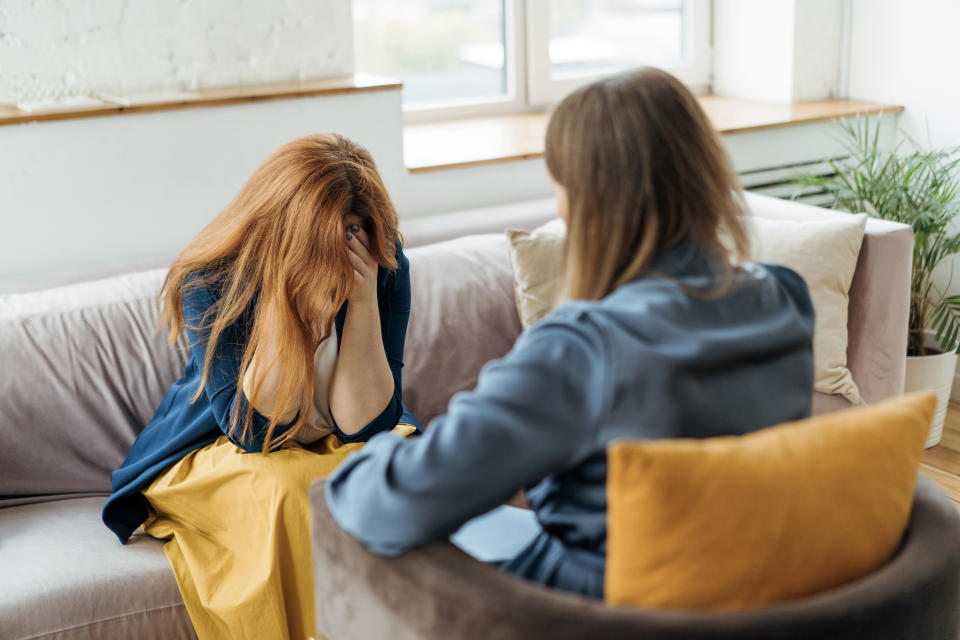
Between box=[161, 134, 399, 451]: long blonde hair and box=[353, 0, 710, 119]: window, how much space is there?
1569 millimetres

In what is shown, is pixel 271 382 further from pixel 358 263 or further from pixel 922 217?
pixel 922 217

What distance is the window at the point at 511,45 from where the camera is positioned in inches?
121

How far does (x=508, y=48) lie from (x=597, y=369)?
2.52 m

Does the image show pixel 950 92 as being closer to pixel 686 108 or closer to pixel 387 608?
pixel 686 108

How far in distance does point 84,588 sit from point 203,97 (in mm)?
1184

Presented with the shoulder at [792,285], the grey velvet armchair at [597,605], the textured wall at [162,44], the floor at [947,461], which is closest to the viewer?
the grey velvet armchair at [597,605]

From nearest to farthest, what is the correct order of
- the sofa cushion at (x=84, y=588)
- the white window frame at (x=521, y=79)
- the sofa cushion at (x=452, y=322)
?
the sofa cushion at (x=84, y=588), the sofa cushion at (x=452, y=322), the white window frame at (x=521, y=79)

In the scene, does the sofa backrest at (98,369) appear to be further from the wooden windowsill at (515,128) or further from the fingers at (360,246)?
the wooden windowsill at (515,128)

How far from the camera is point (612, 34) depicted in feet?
11.1

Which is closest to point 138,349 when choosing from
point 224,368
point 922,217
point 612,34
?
point 224,368

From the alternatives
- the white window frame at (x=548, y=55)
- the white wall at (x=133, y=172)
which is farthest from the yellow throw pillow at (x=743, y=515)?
the white window frame at (x=548, y=55)

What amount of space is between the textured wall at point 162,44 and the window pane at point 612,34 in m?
1.00

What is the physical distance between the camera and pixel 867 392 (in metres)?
2.19

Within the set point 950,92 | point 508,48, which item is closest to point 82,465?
point 508,48
